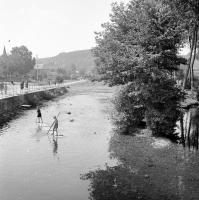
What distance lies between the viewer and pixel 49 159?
23344mm

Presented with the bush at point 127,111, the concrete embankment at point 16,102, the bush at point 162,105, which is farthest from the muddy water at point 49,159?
the concrete embankment at point 16,102

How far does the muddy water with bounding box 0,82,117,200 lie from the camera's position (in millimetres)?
17500

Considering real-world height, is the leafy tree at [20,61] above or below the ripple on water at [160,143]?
above

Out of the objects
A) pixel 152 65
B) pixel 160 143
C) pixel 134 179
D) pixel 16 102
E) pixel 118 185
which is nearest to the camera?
pixel 118 185

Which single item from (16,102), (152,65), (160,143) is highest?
(152,65)

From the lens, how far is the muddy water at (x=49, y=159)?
57.4ft

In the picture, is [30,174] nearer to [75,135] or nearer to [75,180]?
[75,180]

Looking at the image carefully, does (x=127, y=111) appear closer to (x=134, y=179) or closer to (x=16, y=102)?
(x=134, y=179)

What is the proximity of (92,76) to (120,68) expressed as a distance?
6412mm

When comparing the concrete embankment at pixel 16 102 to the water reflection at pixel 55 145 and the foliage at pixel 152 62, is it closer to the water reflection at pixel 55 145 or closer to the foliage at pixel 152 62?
the water reflection at pixel 55 145

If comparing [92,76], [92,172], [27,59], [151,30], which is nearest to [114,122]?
[92,76]

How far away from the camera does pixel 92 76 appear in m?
35.8

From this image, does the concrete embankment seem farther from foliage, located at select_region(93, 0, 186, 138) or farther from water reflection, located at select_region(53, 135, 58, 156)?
foliage, located at select_region(93, 0, 186, 138)

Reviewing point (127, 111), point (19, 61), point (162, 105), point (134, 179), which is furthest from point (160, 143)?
point (19, 61)
